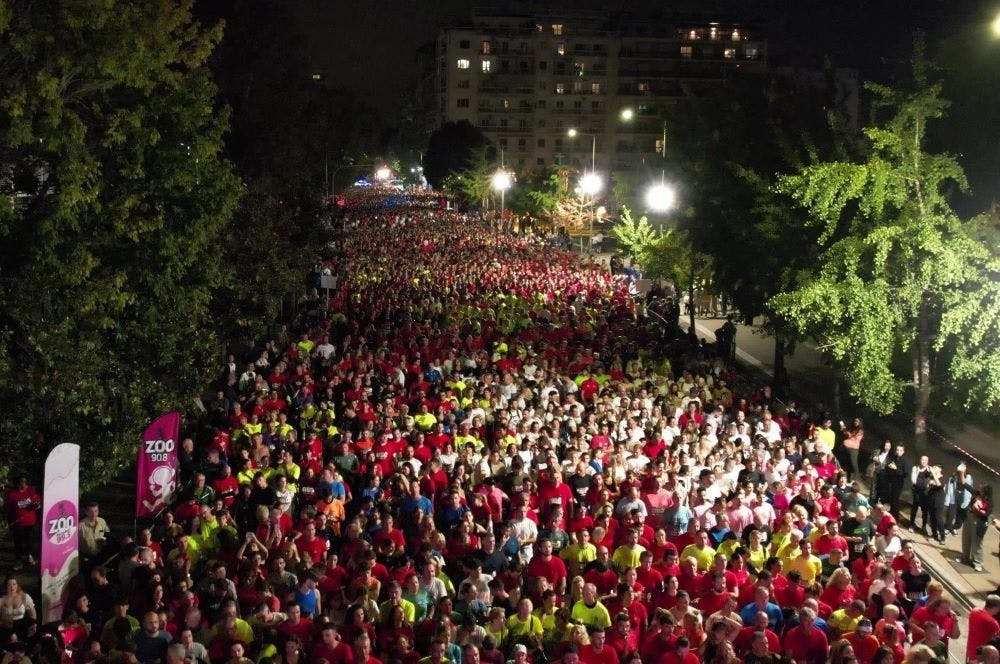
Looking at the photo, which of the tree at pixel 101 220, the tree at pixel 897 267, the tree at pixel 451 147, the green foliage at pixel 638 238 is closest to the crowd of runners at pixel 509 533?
the tree at pixel 101 220

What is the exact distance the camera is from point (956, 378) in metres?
14.6

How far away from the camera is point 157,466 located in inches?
492

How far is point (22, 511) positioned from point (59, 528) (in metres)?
1.91

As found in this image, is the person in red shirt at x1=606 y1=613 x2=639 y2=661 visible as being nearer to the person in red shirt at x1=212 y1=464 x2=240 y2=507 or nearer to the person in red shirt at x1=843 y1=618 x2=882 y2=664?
the person in red shirt at x1=843 y1=618 x2=882 y2=664

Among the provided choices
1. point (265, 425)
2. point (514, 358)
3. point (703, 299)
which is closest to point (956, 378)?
point (514, 358)

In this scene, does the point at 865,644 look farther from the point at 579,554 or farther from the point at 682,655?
the point at 579,554

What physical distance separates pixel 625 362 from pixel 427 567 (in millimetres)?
12069

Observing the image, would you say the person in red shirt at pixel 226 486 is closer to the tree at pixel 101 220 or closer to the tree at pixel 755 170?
the tree at pixel 101 220

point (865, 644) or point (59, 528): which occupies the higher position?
point (59, 528)

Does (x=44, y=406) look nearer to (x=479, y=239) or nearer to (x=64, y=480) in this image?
(x=64, y=480)

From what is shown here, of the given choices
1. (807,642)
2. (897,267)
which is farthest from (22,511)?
(897,267)

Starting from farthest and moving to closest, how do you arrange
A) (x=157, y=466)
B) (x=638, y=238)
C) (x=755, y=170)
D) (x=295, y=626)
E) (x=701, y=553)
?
(x=638, y=238)
(x=755, y=170)
(x=157, y=466)
(x=701, y=553)
(x=295, y=626)

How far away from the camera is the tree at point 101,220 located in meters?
10.7

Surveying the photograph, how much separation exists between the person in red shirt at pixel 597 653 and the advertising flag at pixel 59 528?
5.48 metres
